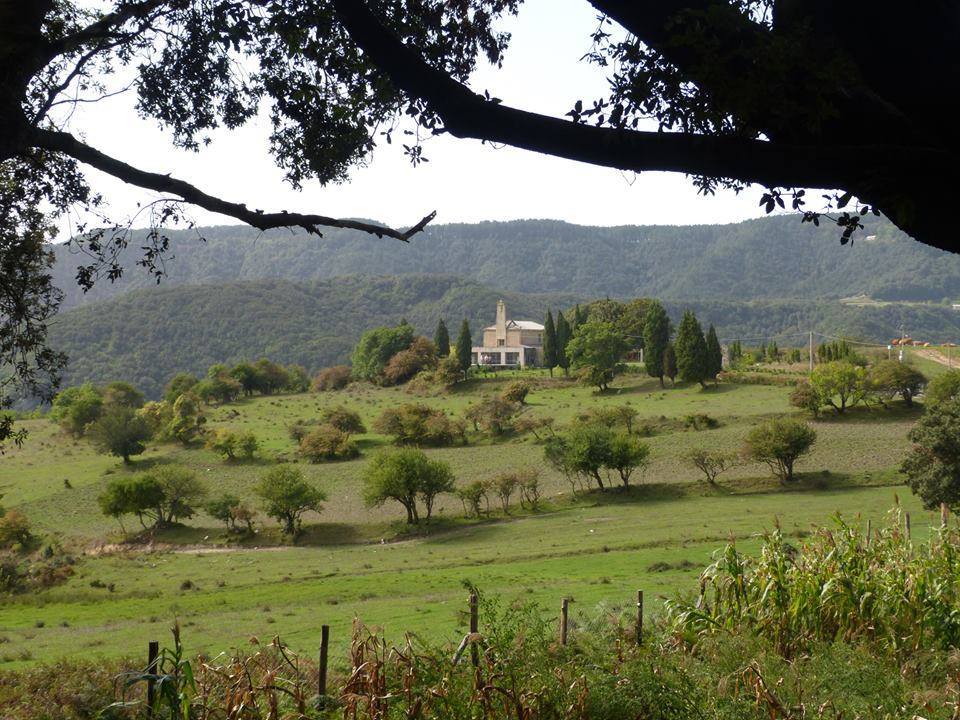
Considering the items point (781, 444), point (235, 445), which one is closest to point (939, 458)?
point (781, 444)

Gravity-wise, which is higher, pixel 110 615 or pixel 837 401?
pixel 837 401

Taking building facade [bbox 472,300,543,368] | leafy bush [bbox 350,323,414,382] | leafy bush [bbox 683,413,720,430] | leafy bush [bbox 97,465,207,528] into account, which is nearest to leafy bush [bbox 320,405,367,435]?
leafy bush [bbox 97,465,207,528]

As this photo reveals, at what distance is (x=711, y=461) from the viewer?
49031 millimetres

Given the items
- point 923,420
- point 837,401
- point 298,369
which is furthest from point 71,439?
point 923,420

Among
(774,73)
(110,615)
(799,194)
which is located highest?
(774,73)

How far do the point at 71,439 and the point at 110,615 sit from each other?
57846 mm

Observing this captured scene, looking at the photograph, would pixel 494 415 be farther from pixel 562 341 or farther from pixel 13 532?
pixel 13 532

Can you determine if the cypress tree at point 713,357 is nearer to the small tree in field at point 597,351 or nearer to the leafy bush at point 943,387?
the small tree in field at point 597,351

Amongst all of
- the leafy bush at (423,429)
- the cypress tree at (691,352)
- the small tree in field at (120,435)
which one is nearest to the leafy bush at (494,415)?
the leafy bush at (423,429)

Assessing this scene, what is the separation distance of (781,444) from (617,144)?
155 feet

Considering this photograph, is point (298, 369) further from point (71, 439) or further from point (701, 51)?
point (701, 51)

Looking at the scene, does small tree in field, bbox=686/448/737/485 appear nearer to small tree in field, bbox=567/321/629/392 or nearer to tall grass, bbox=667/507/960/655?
small tree in field, bbox=567/321/629/392

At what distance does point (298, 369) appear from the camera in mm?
106062

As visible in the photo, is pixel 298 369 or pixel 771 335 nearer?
pixel 298 369
